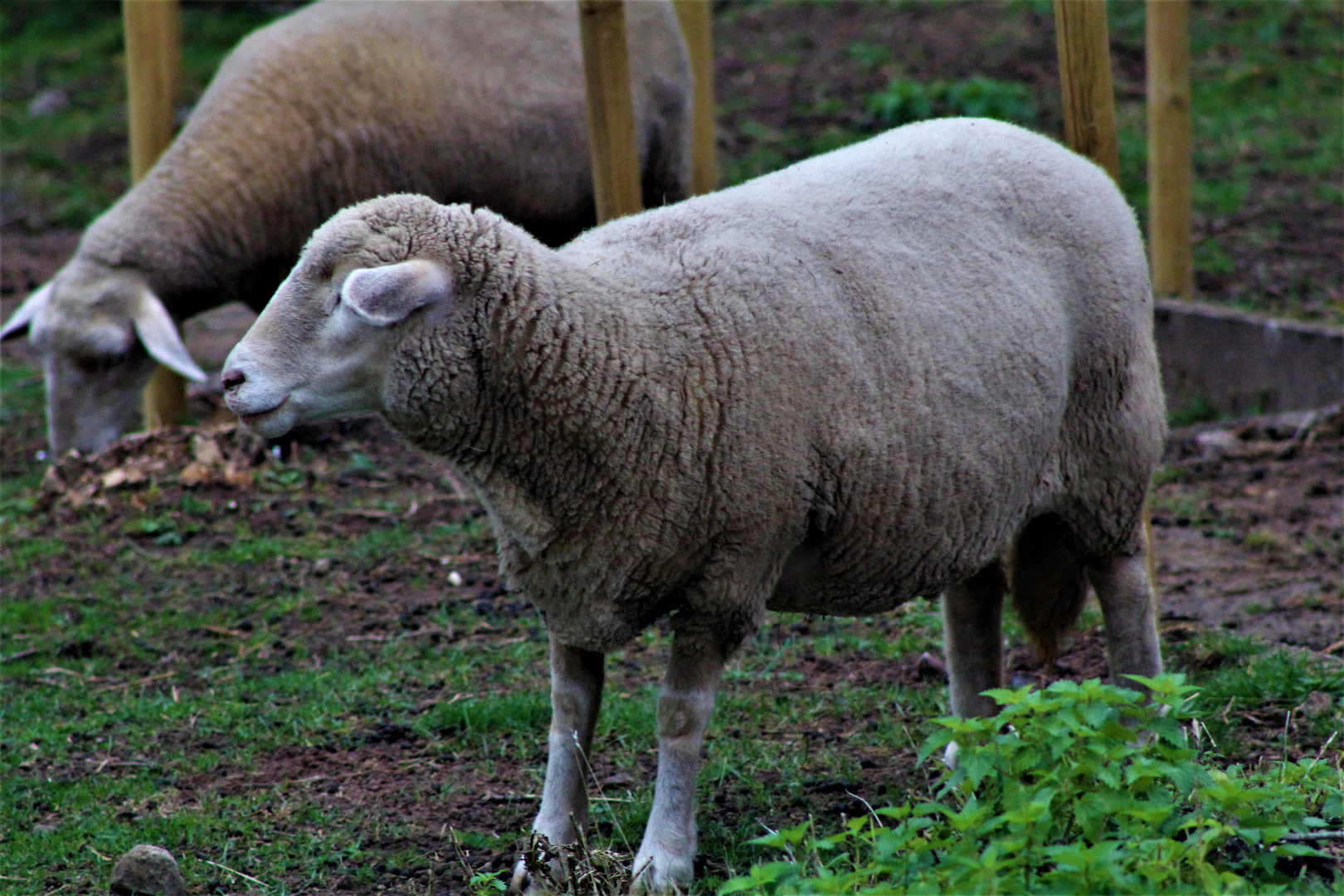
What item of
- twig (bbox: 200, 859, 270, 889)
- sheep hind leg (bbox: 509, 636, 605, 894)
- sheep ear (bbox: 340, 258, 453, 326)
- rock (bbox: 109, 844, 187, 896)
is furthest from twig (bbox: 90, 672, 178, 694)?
sheep ear (bbox: 340, 258, 453, 326)

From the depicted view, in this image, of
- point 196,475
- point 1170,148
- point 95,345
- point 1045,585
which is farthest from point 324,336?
point 1170,148

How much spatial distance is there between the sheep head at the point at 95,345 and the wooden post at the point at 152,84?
28 centimetres

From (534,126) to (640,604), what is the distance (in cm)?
385

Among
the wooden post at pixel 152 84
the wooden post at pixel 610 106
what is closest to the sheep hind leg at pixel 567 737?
the wooden post at pixel 610 106

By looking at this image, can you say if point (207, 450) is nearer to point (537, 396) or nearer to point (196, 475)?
point (196, 475)

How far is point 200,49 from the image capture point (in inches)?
498

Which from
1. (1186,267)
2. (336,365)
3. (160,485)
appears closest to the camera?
(336,365)

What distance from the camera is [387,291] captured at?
9.45ft

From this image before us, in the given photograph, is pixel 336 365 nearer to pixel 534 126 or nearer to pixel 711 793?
pixel 711 793

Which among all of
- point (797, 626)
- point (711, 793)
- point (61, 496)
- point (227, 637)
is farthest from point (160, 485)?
Result: point (711, 793)

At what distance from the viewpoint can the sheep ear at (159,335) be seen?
6.16 meters

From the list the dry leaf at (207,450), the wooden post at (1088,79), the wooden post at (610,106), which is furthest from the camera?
the dry leaf at (207,450)

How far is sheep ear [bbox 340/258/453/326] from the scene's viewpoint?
2.88 metres

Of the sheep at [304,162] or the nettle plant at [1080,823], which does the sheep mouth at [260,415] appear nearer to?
the nettle plant at [1080,823]
